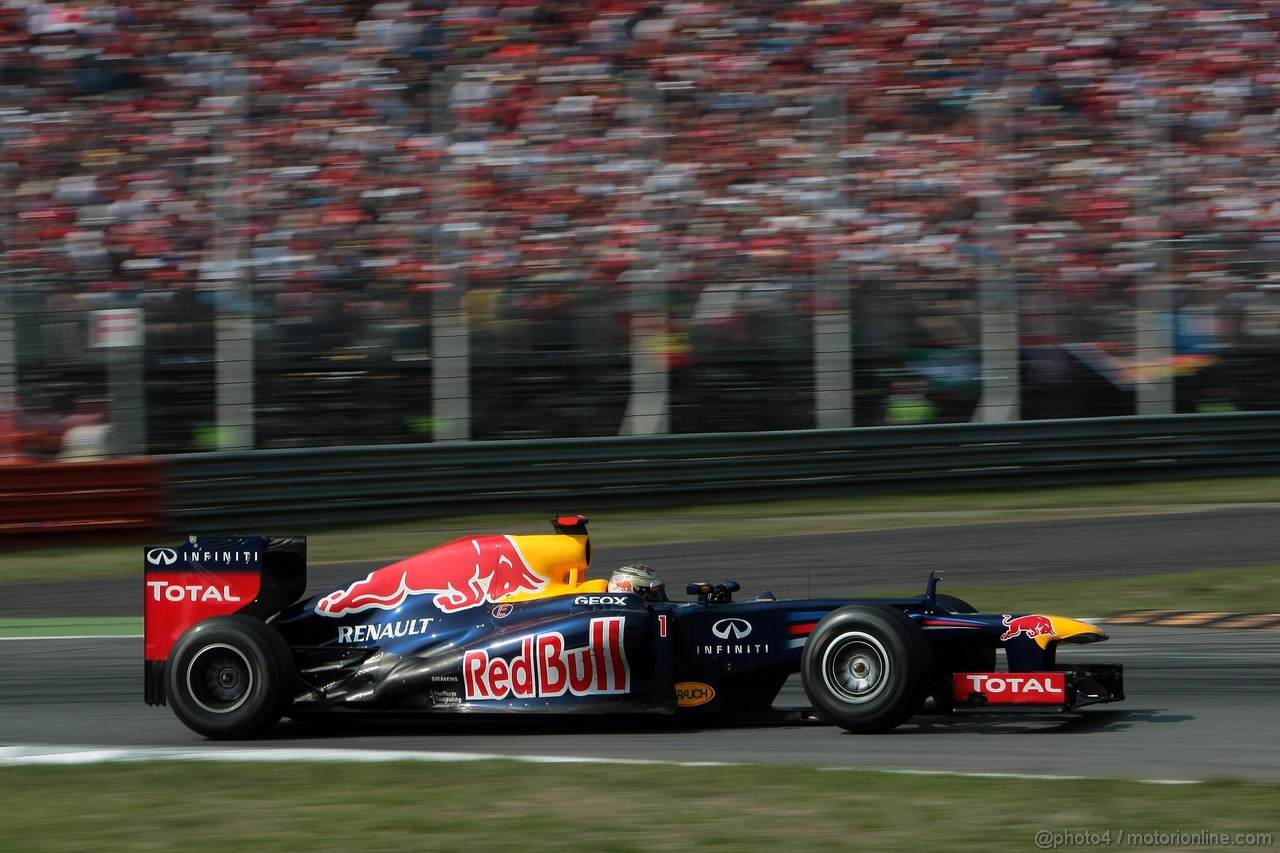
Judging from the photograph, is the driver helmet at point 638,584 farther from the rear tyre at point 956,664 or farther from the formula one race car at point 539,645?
the rear tyre at point 956,664

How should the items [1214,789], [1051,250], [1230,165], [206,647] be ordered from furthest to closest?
[1230,165]
[1051,250]
[206,647]
[1214,789]

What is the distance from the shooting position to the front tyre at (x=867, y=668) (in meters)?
5.83

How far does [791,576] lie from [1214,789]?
19.0 ft

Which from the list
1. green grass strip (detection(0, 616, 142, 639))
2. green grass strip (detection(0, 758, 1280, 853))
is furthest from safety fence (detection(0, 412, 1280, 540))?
green grass strip (detection(0, 758, 1280, 853))

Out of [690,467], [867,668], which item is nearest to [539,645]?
[867,668]

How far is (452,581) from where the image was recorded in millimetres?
6547

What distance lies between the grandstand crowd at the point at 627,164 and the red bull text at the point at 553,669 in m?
7.25

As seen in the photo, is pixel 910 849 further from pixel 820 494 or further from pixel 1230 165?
pixel 1230 165

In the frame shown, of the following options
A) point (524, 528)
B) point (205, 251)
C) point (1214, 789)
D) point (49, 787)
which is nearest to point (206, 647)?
point (49, 787)

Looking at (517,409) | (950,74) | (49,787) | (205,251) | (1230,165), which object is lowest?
(49,787)

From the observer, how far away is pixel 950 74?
16.3 m

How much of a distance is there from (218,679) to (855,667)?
8.60ft

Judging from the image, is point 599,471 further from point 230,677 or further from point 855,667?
point 855,667
